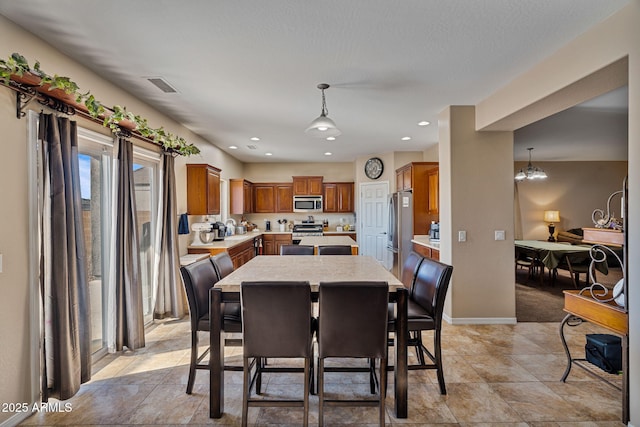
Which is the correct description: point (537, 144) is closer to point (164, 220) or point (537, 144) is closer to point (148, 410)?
point (164, 220)

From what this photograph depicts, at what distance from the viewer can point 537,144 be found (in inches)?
237

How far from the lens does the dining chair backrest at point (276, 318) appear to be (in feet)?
6.32

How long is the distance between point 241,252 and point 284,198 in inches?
106

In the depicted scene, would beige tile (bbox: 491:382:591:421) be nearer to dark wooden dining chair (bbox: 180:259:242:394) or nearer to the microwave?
dark wooden dining chair (bbox: 180:259:242:394)

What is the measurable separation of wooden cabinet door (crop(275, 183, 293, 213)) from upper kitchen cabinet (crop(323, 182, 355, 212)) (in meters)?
0.83

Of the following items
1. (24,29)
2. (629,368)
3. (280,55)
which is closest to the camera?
(629,368)

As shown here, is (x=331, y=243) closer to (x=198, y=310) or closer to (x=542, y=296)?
(x=198, y=310)

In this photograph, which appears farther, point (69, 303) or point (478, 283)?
point (478, 283)

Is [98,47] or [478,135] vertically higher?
[98,47]

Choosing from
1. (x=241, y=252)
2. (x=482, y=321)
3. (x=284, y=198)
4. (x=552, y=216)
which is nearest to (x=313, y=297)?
(x=482, y=321)

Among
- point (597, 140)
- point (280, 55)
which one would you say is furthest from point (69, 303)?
point (597, 140)

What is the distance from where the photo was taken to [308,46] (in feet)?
7.99

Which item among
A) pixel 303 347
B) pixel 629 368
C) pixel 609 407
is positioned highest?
pixel 303 347

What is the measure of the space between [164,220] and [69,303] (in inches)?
66.4
